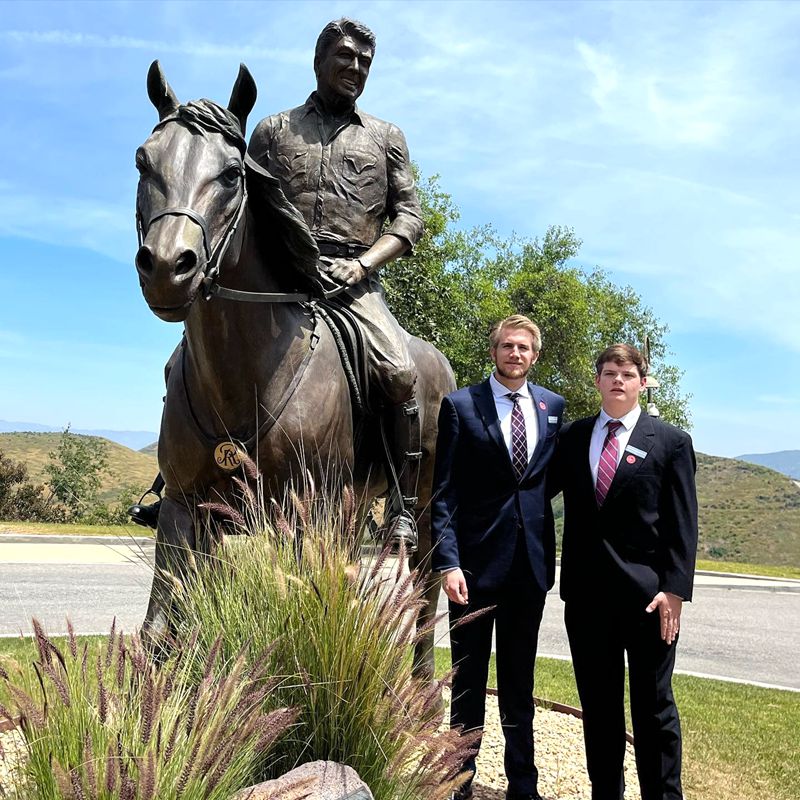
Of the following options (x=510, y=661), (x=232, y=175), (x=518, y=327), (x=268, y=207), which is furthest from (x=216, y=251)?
(x=510, y=661)

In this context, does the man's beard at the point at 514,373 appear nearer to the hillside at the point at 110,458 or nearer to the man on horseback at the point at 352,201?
the man on horseback at the point at 352,201

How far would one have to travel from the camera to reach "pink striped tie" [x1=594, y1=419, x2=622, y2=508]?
3.91m

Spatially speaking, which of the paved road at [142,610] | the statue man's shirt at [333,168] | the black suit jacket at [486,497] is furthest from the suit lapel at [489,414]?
the paved road at [142,610]

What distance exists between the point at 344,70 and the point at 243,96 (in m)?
0.98

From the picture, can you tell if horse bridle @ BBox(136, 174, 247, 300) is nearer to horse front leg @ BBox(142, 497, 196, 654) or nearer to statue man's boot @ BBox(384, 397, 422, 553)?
horse front leg @ BBox(142, 497, 196, 654)

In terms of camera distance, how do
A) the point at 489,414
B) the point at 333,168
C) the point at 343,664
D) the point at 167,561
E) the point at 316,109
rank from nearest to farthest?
the point at 343,664, the point at 167,561, the point at 489,414, the point at 333,168, the point at 316,109

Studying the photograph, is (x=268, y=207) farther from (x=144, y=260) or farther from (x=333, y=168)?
(x=144, y=260)

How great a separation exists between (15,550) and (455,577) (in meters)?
14.0

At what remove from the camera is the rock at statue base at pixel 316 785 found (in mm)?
2359

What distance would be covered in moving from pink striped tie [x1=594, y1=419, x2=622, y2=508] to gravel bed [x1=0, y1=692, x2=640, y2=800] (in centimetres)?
178

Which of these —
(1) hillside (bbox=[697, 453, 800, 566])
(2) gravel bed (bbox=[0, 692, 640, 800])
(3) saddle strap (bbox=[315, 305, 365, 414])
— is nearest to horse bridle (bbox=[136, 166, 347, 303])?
(3) saddle strap (bbox=[315, 305, 365, 414])

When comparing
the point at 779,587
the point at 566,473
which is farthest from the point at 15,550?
the point at 779,587

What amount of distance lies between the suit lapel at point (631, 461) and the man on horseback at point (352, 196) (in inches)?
43.9

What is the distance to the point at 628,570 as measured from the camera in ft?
12.4
